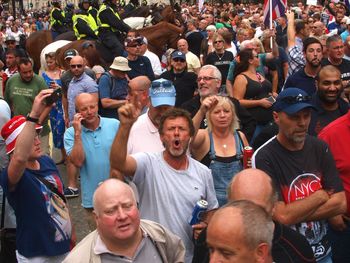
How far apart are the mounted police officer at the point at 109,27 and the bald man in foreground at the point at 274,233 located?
9726mm

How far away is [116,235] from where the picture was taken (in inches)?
117

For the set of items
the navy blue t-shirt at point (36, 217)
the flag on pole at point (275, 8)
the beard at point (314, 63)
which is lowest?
the navy blue t-shirt at point (36, 217)

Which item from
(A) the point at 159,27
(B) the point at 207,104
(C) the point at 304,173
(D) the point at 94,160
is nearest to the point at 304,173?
(C) the point at 304,173

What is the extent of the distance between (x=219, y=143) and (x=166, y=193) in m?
1.04

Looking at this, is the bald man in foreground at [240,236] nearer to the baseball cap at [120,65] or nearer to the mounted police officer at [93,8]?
the baseball cap at [120,65]

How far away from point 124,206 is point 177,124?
0.93 meters

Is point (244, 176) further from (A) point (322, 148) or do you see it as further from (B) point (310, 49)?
(B) point (310, 49)

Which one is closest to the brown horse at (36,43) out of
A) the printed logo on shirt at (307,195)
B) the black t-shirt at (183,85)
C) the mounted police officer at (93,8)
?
the mounted police officer at (93,8)

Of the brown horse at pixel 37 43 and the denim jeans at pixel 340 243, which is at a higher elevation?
the brown horse at pixel 37 43

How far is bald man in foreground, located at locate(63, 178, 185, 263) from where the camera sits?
2.96 m

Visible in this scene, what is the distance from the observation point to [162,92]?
183 inches

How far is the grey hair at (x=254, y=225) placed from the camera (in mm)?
2299

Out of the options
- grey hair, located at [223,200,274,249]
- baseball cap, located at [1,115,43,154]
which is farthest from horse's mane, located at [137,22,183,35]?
grey hair, located at [223,200,274,249]

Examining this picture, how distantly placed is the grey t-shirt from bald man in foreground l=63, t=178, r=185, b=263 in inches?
19.4
